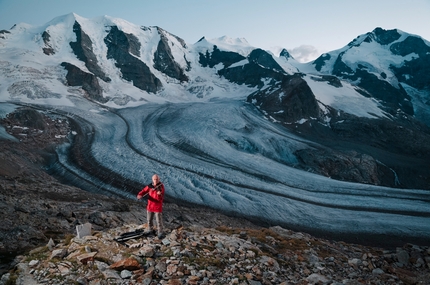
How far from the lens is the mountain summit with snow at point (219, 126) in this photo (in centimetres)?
2770

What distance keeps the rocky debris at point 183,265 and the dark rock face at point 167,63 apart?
269 feet

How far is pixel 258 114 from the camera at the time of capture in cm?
5928

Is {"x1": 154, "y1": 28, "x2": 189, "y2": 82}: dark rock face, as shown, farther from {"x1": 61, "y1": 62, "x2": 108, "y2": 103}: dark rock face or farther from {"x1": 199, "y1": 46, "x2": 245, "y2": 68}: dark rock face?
{"x1": 61, "y1": 62, "x2": 108, "y2": 103}: dark rock face

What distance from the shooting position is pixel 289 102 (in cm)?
6225

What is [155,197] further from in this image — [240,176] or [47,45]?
[47,45]

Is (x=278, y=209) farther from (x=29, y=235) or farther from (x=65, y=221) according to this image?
(x=29, y=235)

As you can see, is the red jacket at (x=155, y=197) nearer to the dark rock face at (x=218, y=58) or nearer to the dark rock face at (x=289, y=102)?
the dark rock face at (x=289, y=102)

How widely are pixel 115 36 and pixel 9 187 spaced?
78.9 m

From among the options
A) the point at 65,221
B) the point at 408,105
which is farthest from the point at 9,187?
the point at 408,105

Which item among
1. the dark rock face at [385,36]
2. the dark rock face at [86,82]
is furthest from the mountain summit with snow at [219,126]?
the dark rock face at [385,36]

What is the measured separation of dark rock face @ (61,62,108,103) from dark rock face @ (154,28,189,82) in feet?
94.8

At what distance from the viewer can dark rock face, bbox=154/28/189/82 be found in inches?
3477

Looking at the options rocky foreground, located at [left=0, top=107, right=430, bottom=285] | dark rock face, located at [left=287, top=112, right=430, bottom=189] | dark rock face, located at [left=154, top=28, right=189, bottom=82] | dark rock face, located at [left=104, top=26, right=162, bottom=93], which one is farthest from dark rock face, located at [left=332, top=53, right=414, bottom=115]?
rocky foreground, located at [left=0, top=107, right=430, bottom=285]

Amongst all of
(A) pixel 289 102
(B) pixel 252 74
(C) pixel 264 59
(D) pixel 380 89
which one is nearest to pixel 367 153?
(A) pixel 289 102
